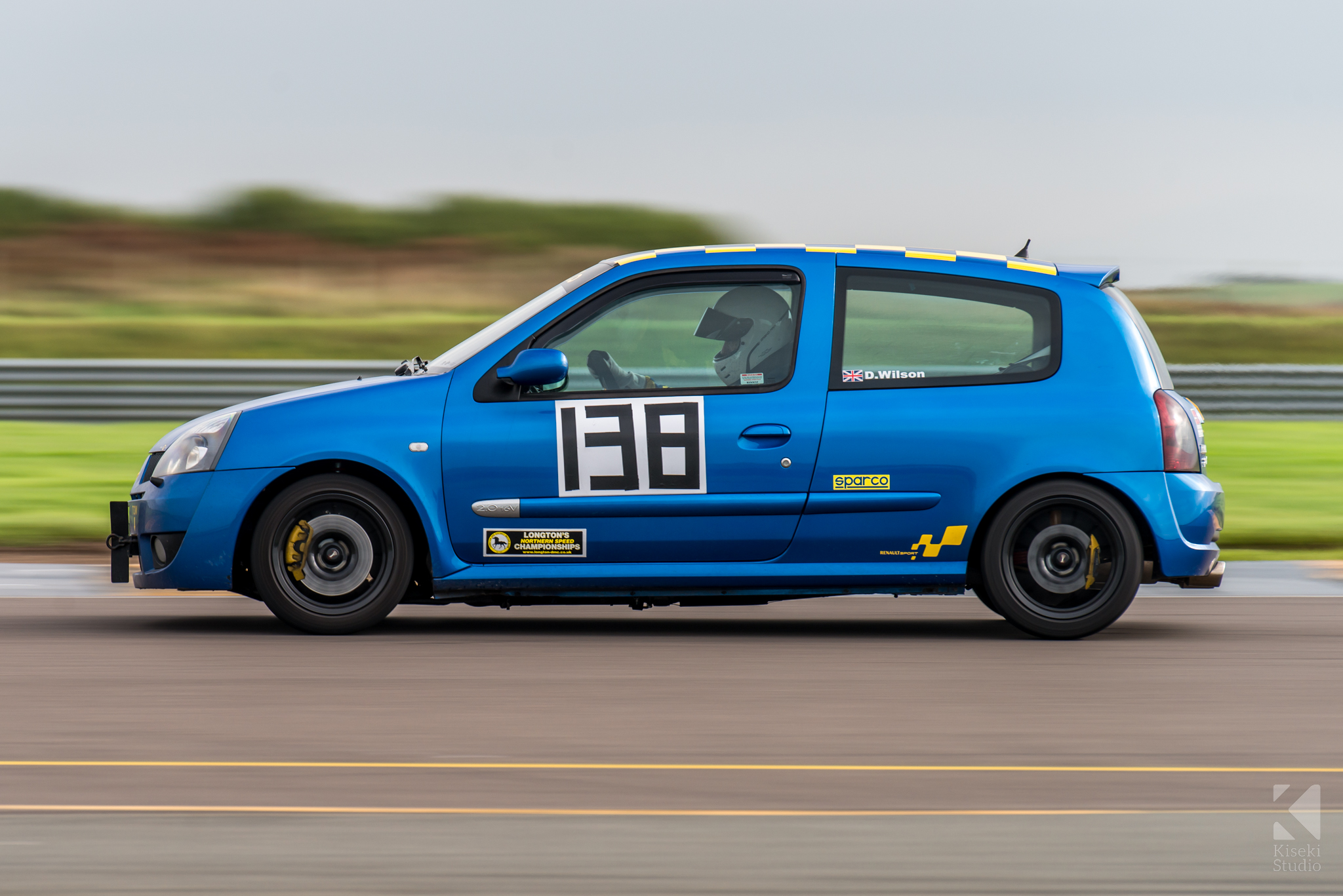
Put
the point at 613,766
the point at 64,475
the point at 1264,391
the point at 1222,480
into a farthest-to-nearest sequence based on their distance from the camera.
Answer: the point at 1264,391
the point at 1222,480
the point at 64,475
the point at 613,766

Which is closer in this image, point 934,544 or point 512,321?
point 934,544

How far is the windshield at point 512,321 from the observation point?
25.6ft

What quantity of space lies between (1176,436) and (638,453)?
232 centimetres

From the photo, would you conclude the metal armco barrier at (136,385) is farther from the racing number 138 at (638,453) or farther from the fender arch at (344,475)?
the racing number 138 at (638,453)

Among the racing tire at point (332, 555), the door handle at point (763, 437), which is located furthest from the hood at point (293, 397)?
the door handle at point (763, 437)

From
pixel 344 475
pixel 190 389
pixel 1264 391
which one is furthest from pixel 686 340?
pixel 1264 391

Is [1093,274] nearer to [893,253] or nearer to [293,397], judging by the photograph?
[893,253]

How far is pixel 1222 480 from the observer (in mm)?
13984

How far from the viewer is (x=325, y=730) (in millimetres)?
5773

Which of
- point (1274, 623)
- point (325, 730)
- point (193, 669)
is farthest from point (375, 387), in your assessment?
point (1274, 623)

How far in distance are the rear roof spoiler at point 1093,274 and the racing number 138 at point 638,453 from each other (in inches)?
69.7

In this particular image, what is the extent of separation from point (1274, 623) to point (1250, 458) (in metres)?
7.14

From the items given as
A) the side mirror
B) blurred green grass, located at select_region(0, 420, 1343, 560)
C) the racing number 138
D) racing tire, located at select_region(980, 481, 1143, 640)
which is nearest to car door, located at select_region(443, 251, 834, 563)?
the racing number 138

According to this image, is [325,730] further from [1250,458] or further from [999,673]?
[1250,458]
